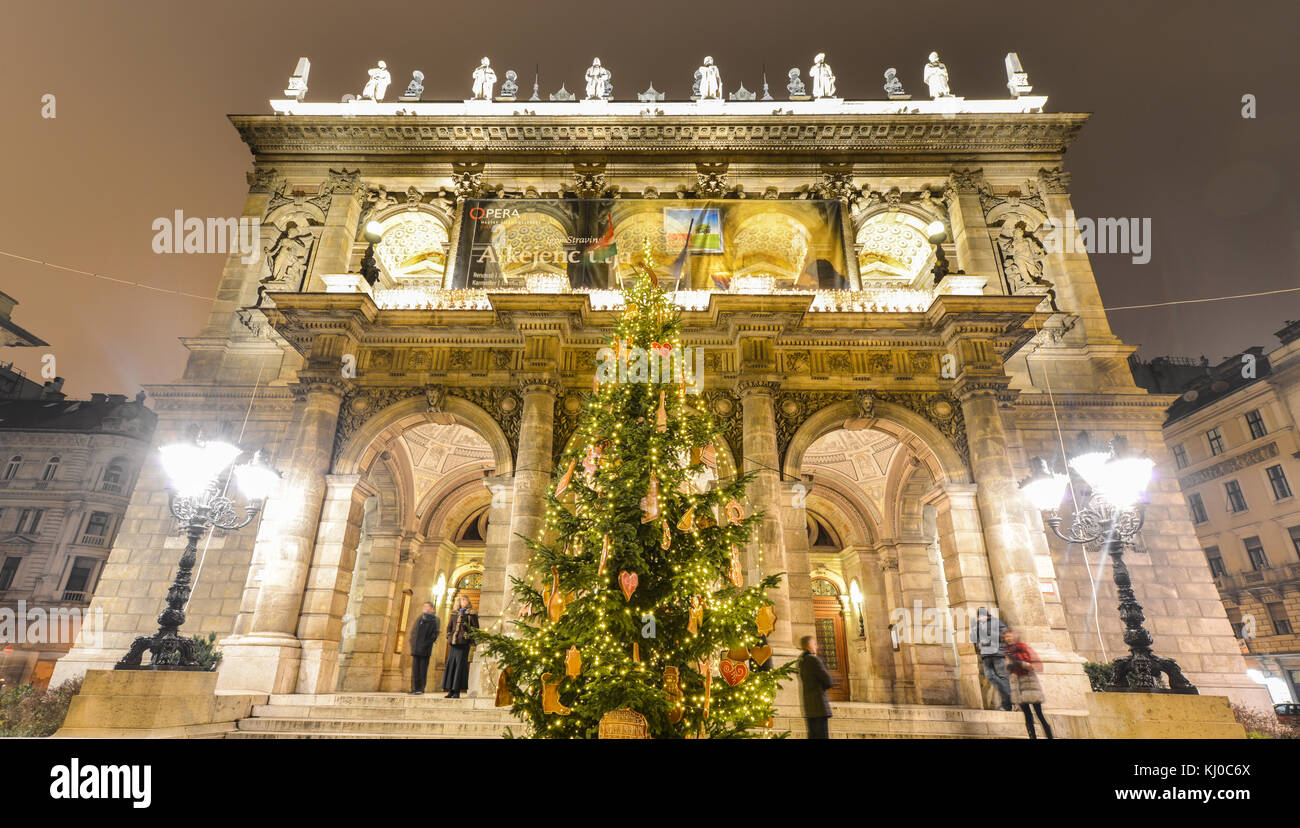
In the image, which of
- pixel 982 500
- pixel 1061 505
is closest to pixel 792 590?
pixel 982 500

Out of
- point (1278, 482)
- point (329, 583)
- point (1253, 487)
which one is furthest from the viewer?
point (1253, 487)

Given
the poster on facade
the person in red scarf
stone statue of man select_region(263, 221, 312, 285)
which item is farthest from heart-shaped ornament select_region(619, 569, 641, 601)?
stone statue of man select_region(263, 221, 312, 285)

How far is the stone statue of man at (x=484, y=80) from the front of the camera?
747 inches

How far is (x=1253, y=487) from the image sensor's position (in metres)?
28.2

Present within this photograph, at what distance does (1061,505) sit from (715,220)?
36.1ft

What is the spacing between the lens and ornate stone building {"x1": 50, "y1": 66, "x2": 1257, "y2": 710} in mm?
12352

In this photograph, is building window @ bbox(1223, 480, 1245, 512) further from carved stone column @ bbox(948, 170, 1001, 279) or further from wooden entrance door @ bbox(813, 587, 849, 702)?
wooden entrance door @ bbox(813, 587, 849, 702)

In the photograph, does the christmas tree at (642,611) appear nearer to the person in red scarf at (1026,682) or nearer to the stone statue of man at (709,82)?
the person in red scarf at (1026,682)

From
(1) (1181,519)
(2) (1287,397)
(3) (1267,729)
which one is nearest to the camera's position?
(3) (1267,729)

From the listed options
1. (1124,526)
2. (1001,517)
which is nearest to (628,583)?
(1124,526)

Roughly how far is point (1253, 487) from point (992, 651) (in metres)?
A: 28.5

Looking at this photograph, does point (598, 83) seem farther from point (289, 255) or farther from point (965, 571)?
point (965, 571)
